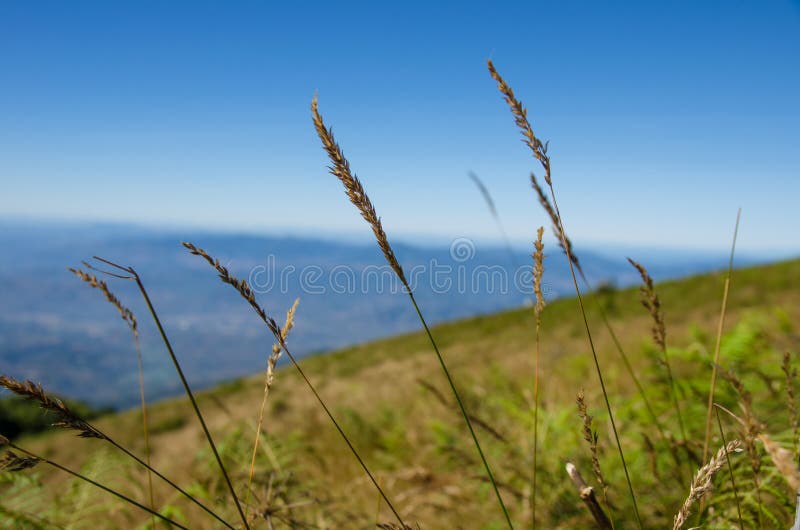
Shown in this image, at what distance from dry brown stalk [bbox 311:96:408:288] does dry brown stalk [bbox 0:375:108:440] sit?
25.9 inches

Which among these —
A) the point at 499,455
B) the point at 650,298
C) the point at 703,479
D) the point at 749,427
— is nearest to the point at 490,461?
the point at 499,455

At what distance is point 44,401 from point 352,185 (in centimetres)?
70

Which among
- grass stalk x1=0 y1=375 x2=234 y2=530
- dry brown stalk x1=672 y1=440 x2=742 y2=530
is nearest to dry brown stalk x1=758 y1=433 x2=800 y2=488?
dry brown stalk x1=672 y1=440 x2=742 y2=530

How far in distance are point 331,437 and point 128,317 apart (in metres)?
3.44

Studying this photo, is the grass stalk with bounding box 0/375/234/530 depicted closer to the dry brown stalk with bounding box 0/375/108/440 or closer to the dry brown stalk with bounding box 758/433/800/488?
the dry brown stalk with bounding box 0/375/108/440

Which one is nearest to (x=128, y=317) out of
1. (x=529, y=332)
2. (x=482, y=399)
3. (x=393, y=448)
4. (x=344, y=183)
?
(x=344, y=183)

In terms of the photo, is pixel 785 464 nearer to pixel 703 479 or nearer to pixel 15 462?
pixel 703 479

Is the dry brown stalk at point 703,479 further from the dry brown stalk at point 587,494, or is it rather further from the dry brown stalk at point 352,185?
the dry brown stalk at point 352,185

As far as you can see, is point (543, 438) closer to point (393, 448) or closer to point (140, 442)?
point (393, 448)

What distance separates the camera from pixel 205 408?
15.7 m

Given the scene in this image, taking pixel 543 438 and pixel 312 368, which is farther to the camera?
pixel 312 368

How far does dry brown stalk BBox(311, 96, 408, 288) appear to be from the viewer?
950 millimetres

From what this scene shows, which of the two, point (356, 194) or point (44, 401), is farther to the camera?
point (356, 194)

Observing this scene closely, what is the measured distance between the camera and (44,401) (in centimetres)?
86
